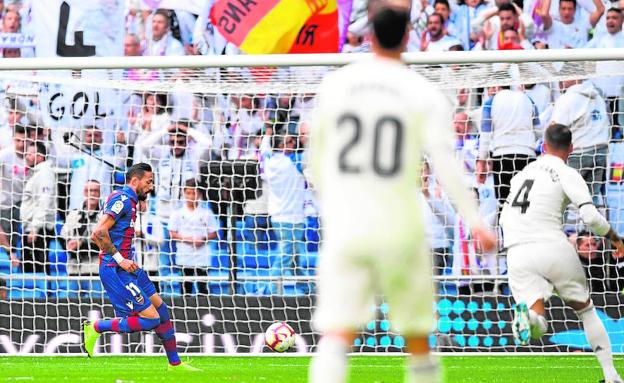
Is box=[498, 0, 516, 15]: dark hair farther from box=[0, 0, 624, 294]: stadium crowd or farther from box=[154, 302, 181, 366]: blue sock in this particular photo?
box=[154, 302, 181, 366]: blue sock

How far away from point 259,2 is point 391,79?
28.4 feet

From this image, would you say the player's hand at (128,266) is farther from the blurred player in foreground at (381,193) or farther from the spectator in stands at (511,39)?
the blurred player in foreground at (381,193)

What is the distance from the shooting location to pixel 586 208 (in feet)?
29.7

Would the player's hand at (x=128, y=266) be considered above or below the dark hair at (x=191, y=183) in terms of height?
below

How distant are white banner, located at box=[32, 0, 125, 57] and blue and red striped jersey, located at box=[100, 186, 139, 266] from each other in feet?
15.3

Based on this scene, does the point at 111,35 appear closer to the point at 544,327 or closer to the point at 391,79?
the point at 544,327

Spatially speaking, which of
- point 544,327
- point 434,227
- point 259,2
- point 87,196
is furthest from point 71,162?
point 544,327

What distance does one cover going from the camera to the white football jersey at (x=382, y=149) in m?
5.37

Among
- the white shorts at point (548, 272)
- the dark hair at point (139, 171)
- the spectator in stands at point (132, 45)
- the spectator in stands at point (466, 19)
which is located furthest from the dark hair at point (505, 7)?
the white shorts at point (548, 272)

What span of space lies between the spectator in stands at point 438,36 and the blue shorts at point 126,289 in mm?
5062

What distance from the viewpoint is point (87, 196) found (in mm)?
14109

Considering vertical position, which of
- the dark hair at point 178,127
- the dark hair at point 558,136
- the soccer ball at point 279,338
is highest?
the dark hair at point 178,127

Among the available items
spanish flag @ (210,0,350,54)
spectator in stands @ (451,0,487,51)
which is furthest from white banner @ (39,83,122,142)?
spectator in stands @ (451,0,487,51)

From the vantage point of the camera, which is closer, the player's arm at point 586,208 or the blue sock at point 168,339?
the player's arm at point 586,208
